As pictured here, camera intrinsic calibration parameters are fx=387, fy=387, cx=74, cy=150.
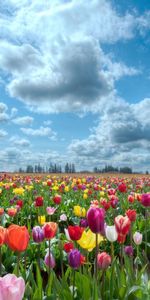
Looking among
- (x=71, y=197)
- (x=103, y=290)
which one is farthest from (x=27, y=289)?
(x=71, y=197)

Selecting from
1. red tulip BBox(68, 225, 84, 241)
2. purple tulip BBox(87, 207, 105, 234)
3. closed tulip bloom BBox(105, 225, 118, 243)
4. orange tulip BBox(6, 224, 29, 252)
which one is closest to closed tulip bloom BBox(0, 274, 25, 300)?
orange tulip BBox(6, 224, 29, 252)

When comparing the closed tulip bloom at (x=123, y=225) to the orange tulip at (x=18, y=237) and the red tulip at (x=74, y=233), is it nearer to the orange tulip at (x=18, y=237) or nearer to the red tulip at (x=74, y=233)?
Answer: the red tulip at (x=74, y=233)

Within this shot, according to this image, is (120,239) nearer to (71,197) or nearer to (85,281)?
(85,281)

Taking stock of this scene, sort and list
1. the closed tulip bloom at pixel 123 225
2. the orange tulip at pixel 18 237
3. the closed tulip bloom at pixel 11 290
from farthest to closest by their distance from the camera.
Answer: the closed tulip bloom at pixel 123 225 < the orange tulip at pixel 18 237 < the closed tulip bloom at pixel 11 290

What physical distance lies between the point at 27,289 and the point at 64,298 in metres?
0.40

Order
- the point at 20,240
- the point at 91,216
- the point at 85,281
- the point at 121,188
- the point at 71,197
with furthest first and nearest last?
1. the point at 71,197
2. the point at 121,188
3. the point at 85,281
4. the point at 91,216
5. the point at 20,240

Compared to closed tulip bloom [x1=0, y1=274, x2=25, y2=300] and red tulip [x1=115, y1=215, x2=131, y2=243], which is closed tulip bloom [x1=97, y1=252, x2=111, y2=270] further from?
closed tulip bloom [x1=0, y1=274, x2=25, y2=300]

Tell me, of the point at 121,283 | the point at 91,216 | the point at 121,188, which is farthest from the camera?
the point at 121,188

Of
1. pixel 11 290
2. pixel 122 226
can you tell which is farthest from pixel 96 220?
pixel 11 290

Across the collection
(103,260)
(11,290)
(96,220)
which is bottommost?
(103,260)

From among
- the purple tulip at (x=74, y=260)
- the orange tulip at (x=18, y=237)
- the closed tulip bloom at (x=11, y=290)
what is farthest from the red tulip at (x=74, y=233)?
the closed tulip bloom at (x=11, y=290)

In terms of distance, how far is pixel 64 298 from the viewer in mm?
2734

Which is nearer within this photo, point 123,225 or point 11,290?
point 11,290

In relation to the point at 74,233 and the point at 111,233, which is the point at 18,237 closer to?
the point at 74,233
